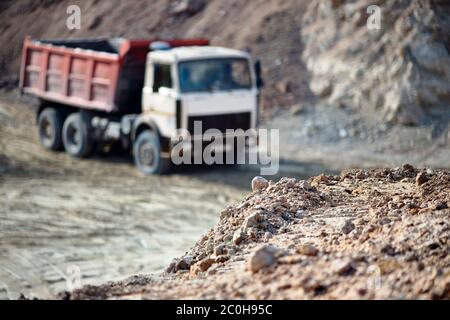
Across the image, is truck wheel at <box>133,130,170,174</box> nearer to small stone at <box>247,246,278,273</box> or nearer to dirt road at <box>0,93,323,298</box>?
dirt road at <box>0,93,323,298</box>

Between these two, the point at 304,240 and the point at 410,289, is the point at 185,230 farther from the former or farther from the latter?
the point at 410,289

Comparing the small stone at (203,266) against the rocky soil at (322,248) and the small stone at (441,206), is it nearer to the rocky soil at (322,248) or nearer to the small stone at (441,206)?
the rocky soil at (322,248)

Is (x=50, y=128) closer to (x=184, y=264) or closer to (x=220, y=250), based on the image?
(x=184, y=264)

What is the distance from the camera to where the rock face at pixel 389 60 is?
16.8m

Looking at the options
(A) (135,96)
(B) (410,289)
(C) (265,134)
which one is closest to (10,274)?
(B) (410,289)

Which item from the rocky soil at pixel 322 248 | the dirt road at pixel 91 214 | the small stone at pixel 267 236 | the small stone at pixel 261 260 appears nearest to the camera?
the rocky soil at pixel 322 248

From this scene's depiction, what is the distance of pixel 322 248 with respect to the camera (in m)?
5.05

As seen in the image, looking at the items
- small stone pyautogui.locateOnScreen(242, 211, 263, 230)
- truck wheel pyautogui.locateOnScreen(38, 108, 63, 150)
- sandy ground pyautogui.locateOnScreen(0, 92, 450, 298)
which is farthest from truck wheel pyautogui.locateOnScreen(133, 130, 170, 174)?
small stone pyautogui.locateOnScreen(242, 211, 263, 230)

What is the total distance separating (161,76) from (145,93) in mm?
474

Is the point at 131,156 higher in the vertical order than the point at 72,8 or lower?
lower

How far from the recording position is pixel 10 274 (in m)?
9.09

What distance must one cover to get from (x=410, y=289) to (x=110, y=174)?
37.0 feet

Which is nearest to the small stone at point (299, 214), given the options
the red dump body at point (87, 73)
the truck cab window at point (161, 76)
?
the truck cab window at point (161, 76)

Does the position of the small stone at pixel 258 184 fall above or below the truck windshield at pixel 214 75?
below
